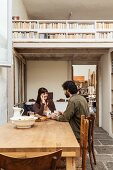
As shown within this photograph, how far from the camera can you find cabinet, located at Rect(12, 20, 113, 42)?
269 inches

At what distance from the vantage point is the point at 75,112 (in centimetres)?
386

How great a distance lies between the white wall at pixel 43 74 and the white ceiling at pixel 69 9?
6.10 feet

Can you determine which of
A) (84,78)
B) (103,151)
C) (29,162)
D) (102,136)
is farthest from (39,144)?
(84,78)

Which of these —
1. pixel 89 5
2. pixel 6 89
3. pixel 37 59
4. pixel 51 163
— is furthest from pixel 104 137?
pixel 51 163

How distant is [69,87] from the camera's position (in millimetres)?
4020

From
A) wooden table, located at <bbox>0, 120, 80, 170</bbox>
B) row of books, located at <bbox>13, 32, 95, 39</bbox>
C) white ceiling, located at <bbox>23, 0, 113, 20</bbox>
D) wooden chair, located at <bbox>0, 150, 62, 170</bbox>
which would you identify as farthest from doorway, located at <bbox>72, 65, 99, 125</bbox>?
wooden chair, located at <bbox>0, 150, 62, 170</bbox>

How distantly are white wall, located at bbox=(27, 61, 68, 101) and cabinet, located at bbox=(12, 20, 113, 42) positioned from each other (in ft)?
9.44

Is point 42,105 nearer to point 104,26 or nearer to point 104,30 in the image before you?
point 104,30

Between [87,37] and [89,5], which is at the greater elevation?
[89,5]

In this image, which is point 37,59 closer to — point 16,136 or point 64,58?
point 64,58

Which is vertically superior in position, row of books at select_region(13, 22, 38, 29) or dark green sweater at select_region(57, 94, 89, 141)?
row of books at select_region(13, 22, 38, 29)

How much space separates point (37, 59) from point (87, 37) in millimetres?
2973

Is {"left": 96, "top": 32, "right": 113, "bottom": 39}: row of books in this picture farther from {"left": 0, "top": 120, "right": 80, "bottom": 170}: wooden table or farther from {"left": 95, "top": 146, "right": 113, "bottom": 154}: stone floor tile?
{"left": 0, "top": 120, "right": 80, "bottom": 170}: wooden table

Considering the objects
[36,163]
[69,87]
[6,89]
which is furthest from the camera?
[6,89]
